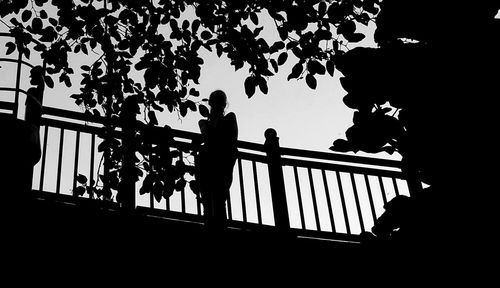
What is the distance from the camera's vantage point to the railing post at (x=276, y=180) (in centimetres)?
538

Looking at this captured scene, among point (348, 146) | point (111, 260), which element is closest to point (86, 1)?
point (111, 260)

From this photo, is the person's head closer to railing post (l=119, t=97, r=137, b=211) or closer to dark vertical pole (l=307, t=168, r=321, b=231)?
railing post (l=119, t=97, r=137, b=211)

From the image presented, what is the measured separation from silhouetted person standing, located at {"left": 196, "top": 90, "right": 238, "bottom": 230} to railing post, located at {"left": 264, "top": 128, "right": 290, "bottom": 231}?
65 centimetres

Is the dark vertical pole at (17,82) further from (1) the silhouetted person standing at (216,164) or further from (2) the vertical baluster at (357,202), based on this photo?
(2) the vertical baluster at (357,202)

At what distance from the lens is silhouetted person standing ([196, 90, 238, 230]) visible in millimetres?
4879

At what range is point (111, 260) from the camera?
3.99 m

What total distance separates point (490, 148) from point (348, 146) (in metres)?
0.58

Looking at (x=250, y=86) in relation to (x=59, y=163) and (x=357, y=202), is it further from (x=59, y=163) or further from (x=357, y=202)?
(x=357, y=202)

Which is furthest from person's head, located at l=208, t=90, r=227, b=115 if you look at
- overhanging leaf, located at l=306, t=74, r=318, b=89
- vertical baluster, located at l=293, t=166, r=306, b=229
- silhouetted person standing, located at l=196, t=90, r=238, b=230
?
overhanging leaf, located at l=306, t=74, r=318, b=89

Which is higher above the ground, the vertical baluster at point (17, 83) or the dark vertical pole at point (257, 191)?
the vertical baluster at point (17, 83)

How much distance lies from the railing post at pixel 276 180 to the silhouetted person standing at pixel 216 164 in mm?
645

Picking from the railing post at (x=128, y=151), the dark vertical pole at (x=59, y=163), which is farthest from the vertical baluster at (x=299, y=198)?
the dark vertical pole at (x=59, y=163)

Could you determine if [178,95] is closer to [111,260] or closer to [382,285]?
[111,260]

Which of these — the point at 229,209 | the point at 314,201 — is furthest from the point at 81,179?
the point at 314,201
